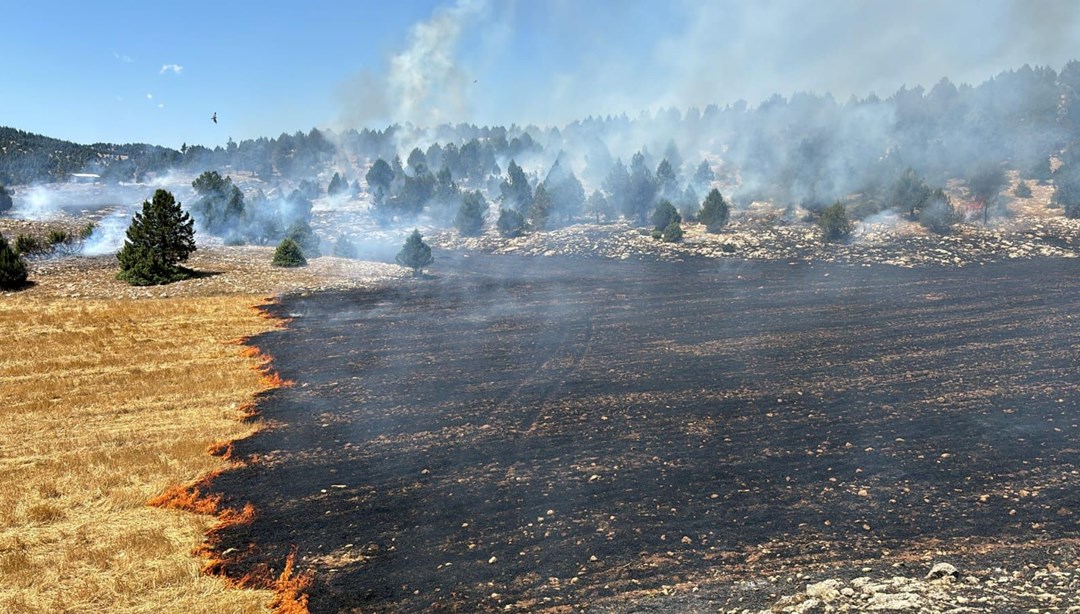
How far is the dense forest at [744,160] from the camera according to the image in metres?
80.4

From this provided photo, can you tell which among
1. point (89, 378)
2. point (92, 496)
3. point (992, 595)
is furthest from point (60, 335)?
point (992, 595)

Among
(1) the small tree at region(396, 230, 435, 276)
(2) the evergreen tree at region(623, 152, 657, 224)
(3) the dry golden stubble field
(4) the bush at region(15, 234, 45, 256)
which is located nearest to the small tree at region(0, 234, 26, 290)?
(3) the dry golden stubble field

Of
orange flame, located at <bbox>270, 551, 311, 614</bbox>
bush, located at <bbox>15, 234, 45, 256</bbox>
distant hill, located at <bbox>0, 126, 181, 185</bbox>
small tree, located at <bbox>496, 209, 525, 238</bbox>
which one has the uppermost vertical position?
distant hill, located at <bbox>0, 126, 181, 185</bbox>

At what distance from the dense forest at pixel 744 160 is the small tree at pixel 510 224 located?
0.95 m

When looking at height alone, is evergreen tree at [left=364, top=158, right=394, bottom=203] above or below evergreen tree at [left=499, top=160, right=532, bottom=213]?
above

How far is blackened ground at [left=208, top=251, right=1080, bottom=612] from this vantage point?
981 cm

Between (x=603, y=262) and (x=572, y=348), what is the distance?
33636 mm

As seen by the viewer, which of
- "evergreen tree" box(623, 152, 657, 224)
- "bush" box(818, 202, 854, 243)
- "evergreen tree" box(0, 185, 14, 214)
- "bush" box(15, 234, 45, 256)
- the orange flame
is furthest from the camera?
"evergreen tree" box(623, 152, 657, 224)

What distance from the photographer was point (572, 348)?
76.2ft

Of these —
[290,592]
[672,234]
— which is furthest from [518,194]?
[290,592]

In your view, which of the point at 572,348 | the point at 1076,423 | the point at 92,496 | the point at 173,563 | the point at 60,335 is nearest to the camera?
the point at 173,563

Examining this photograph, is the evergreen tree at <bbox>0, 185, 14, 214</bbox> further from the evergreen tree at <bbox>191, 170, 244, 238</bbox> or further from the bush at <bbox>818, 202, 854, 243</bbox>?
the bush at <bbox>818, 202, 854, 243</bbox>

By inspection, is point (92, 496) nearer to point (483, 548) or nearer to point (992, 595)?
point (483, 548)

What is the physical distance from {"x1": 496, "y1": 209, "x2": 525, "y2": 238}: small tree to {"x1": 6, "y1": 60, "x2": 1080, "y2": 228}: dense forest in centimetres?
95
